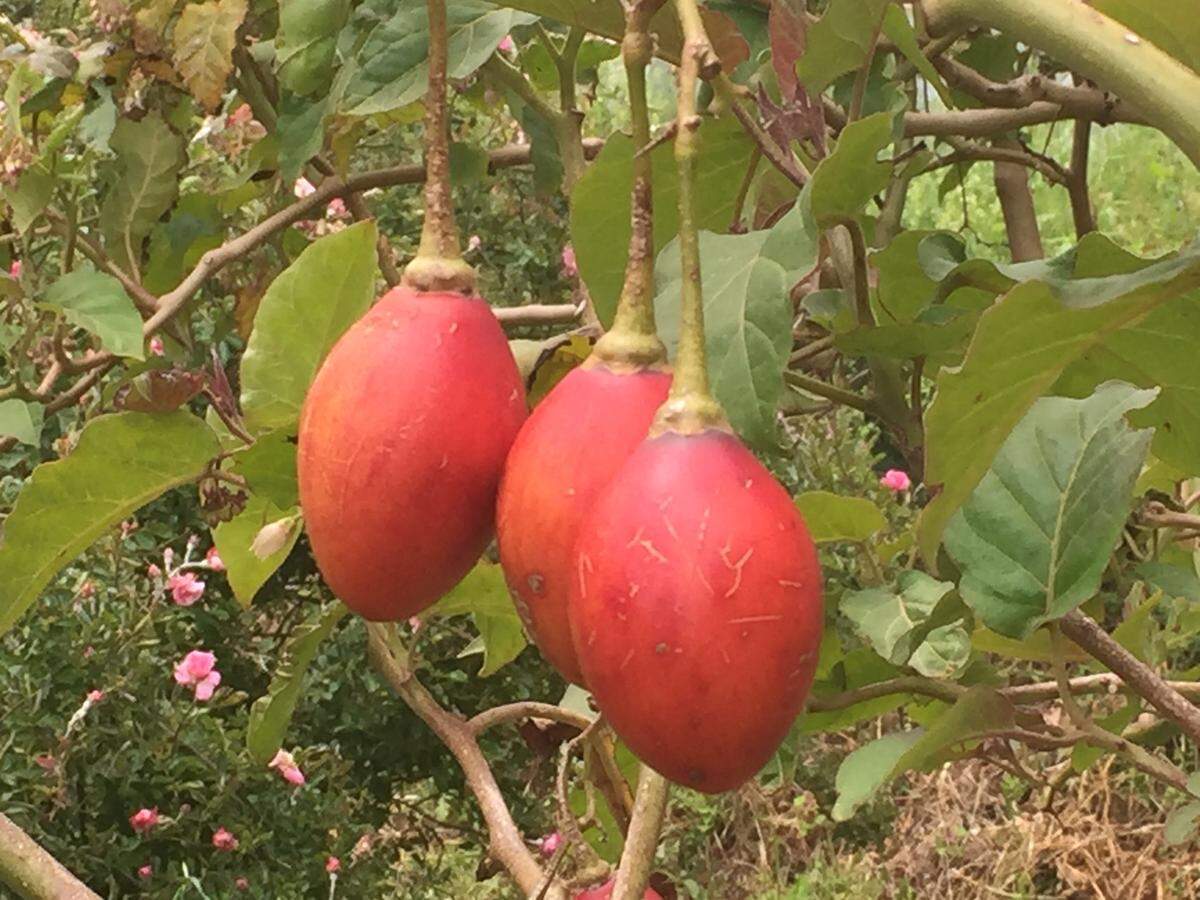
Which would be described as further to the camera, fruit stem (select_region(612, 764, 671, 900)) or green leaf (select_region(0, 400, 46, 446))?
green leaf (select_region(0, 400, 46, 446))

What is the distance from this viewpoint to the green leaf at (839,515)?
0.77 m

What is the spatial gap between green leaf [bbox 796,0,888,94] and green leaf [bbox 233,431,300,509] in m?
0.28

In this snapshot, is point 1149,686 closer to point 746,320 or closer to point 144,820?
point 746,320

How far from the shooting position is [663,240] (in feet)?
2.11

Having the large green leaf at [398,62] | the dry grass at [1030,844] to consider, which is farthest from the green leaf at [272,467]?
the dry grass at [1030,844]

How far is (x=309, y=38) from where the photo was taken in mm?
786

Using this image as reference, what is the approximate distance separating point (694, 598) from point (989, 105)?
65 cm

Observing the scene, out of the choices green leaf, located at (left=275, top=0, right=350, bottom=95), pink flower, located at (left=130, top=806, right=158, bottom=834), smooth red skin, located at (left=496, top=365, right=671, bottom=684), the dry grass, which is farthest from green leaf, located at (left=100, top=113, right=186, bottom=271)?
the dry grass

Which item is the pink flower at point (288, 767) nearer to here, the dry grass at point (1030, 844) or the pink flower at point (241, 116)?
the pink flower at point (241, 116)

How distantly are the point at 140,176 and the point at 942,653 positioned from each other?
2.07ft

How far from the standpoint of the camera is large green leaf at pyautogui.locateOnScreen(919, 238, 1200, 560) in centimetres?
45

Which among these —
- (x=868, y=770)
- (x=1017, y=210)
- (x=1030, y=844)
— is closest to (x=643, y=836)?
(x=868, y=770)

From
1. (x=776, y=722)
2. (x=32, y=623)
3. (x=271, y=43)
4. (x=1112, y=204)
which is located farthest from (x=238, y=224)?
(x=1112, y=204)

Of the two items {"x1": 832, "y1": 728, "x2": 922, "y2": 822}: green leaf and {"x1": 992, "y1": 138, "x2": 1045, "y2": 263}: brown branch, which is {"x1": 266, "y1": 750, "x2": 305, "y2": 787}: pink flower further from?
{"x1": 832, "y1": 728, "x2": 922, "y2": 822}: green leaf
